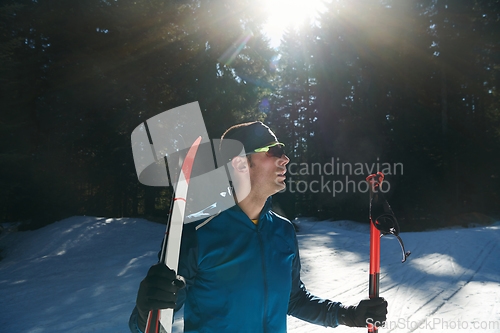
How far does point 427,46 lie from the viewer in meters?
21.9

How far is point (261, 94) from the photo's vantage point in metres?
17.0

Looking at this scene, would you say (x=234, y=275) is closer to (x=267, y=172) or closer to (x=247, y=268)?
(x=247, y=268)

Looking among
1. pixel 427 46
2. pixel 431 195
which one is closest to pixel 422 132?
pixel 431 195

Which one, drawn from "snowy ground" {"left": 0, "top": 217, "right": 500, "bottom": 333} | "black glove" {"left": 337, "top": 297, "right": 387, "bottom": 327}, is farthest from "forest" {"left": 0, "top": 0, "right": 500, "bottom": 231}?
"black glove" {"left": 337, "top": 297, "right": 387, "bottom": 327}

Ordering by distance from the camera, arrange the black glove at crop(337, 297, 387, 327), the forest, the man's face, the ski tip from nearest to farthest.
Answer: the ski tip → the black glove at crop(337, 297, 387, 327) → the man's face → the forest

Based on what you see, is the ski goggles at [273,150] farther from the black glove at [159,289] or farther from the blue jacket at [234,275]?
the black glove at [159,289]

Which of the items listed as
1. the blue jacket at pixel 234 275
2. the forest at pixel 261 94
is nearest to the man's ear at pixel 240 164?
the blue jacket at pixel 234 275

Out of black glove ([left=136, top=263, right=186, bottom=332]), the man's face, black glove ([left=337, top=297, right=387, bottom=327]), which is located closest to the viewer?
black glove ([left=136, top=263, right=186, bottom=332])

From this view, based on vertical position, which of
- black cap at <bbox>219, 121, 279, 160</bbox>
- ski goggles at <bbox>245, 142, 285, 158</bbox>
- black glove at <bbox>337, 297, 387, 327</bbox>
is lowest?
black glove at <bbox>337, 297, 387, 327</bbox>

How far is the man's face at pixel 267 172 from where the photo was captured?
200 cm

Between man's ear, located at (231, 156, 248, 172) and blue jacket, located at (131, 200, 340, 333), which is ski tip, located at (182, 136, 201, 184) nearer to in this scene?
blue jacket, located at (131, 200, 340, 333)

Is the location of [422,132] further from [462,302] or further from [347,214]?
[462,302]

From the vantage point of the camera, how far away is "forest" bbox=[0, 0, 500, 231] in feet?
40.3

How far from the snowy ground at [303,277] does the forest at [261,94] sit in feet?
10.3
